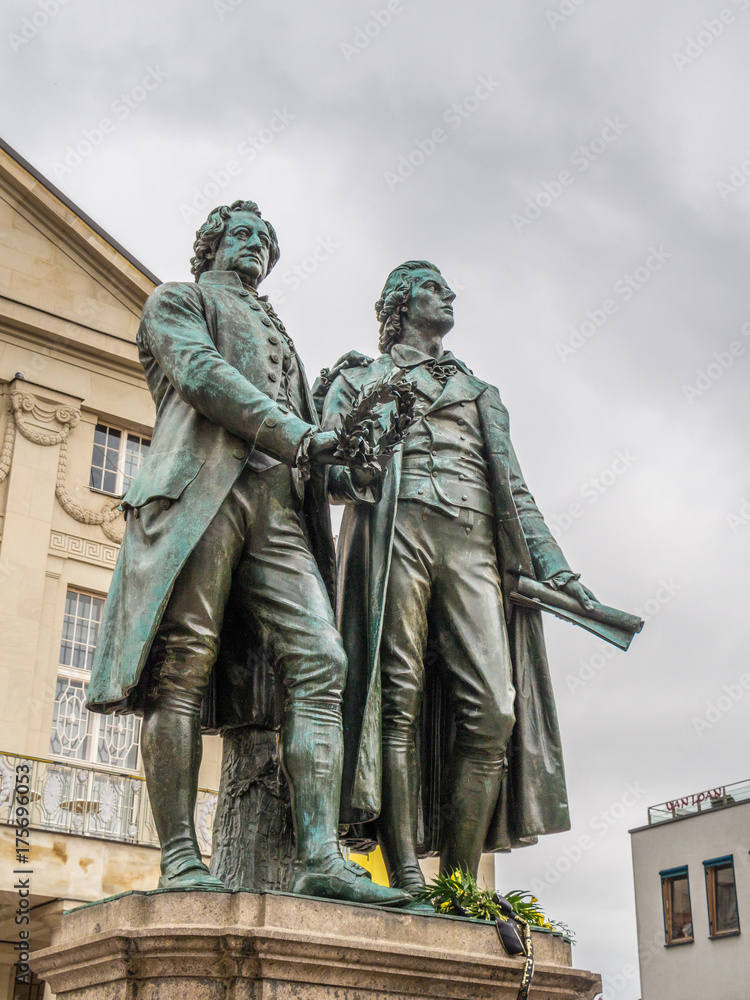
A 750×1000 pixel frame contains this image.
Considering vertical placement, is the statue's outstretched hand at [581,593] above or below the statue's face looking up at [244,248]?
below

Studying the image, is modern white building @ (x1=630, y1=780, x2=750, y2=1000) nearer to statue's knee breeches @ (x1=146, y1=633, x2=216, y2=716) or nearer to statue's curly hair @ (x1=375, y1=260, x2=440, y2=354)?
statue's curly hair @ (x1=375, y1=260, x2=440, y2=354)

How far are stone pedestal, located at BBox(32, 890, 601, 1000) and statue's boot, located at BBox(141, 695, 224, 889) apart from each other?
0.35 meters

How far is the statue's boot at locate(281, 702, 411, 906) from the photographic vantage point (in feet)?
16.1

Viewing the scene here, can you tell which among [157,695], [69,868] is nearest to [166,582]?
[157,695]

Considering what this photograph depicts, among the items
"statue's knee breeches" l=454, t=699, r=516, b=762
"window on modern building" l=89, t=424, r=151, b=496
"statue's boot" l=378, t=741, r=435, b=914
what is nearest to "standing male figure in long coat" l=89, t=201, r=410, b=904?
"statue's boot" l=378, t=741, r=435, b=914

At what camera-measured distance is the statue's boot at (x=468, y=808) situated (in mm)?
5875

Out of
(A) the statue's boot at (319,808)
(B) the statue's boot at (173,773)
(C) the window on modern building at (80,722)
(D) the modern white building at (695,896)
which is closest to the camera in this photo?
(A) the statue's boot at (319,808)

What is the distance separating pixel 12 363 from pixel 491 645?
17.5 metres

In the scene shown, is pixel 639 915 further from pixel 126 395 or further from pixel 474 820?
pixel 474 820

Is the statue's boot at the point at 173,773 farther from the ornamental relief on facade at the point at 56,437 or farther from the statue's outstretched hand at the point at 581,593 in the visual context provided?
the ornamental relief on facade at the point at 56,437

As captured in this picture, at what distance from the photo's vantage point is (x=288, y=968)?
14.9ft

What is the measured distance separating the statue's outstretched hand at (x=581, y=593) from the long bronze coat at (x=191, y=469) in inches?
46.5

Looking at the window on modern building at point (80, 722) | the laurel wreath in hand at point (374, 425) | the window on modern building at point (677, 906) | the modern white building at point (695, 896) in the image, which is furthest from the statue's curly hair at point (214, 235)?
the window on modern building at point (677, 906)

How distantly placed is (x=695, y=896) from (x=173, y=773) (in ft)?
105
